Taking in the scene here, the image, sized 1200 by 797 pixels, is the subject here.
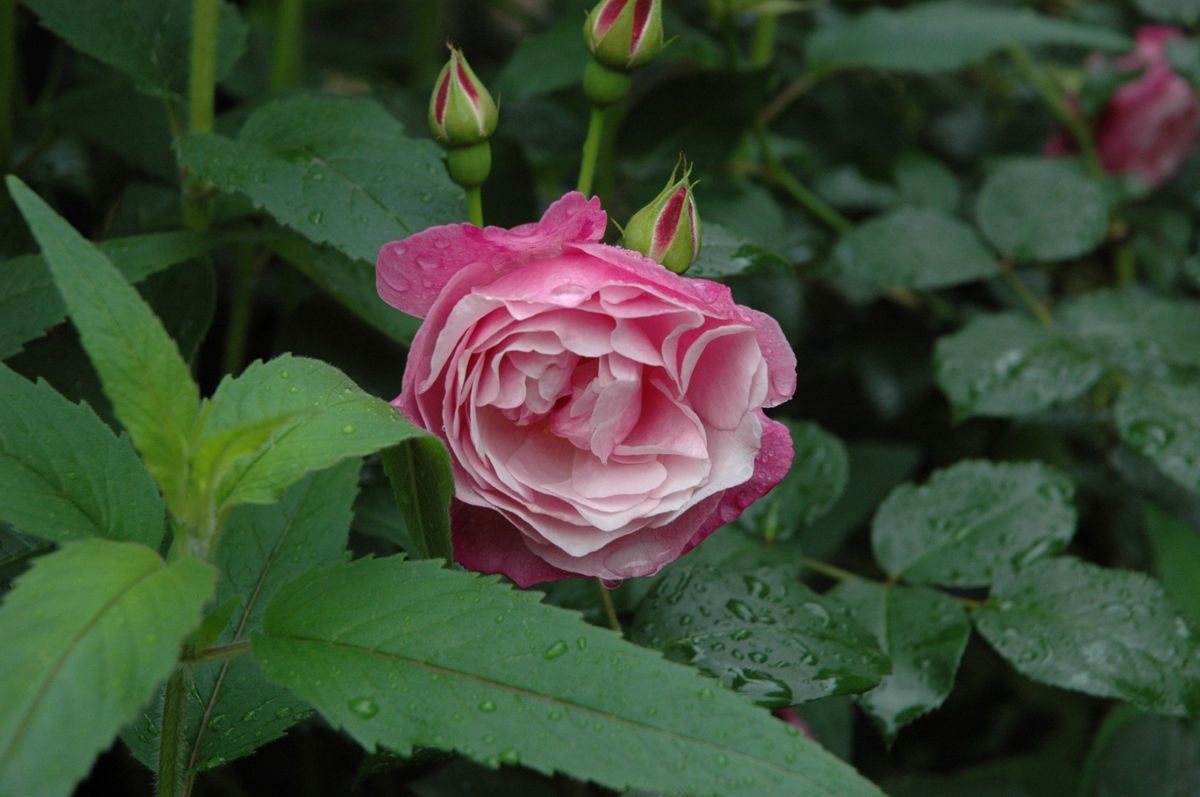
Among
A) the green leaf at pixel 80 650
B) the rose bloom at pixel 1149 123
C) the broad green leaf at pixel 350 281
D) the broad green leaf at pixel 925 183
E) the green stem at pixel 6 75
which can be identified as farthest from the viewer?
the rose bloom at pixel 1149 123

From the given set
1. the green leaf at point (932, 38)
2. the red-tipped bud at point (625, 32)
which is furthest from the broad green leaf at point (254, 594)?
the green leaf at point (932, 38)

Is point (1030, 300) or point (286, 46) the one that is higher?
point (286, 46)

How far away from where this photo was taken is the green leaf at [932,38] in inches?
49.9

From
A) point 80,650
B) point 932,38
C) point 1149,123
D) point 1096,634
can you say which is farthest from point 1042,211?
point 80,650

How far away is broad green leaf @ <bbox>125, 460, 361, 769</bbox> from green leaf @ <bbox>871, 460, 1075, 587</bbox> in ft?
1.60

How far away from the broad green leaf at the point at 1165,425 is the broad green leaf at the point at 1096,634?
0.14 metres

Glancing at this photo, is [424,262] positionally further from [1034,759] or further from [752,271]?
[1034,759]

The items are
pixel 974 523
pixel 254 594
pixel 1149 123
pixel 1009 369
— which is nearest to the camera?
pixel 254 594

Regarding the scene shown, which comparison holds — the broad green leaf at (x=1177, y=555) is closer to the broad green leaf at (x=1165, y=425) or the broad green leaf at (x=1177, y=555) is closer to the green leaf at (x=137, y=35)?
the broad green leaf at (x=1165, y=425)

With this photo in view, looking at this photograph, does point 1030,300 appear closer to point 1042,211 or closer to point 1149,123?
point 1042,211

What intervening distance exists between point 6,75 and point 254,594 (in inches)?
26.9

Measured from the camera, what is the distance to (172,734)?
65 cm

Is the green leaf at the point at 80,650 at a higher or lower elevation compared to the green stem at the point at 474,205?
lower

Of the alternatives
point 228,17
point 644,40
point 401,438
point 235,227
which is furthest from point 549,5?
point 401,438
